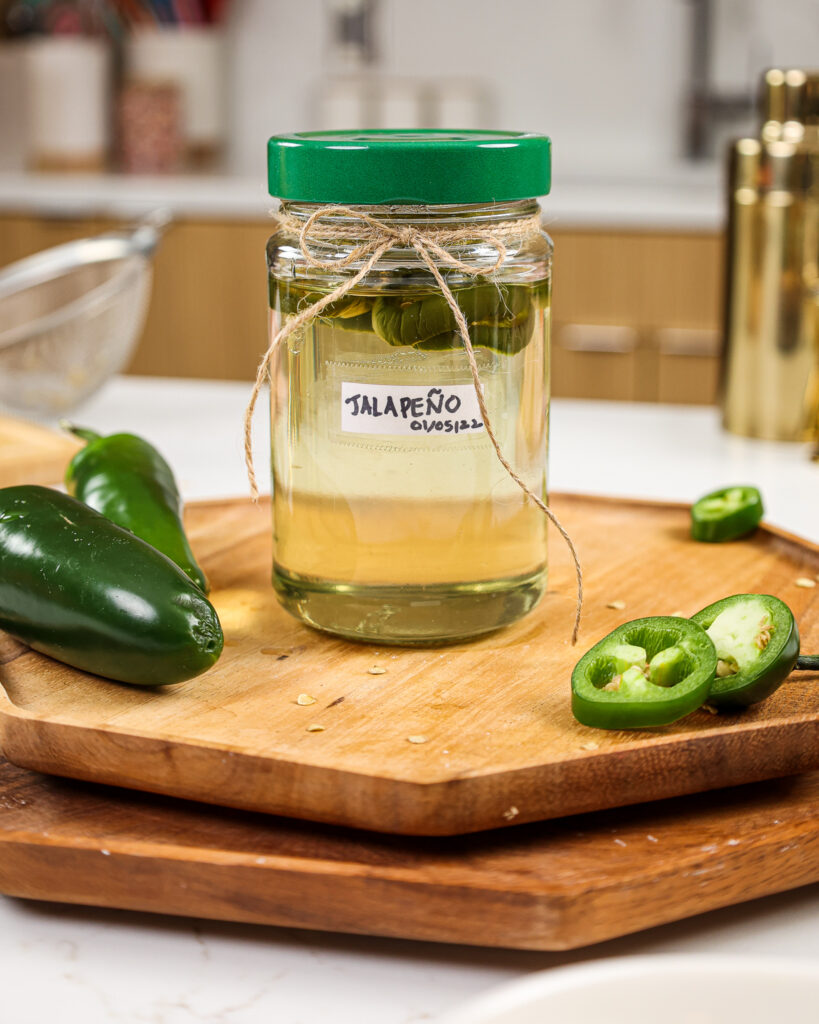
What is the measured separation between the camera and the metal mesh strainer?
1.39 m

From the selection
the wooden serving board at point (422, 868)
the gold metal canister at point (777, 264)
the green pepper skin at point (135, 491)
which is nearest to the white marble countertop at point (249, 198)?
the gold metal canister at point (777, 264)

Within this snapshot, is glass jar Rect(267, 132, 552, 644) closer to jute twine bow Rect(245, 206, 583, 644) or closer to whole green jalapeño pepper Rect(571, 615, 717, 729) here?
jute twine bow Rect(245, 206, 583, 644)

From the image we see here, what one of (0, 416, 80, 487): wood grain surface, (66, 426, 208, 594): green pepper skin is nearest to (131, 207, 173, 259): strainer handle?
(0, 416, 80, 487): wood grain surface

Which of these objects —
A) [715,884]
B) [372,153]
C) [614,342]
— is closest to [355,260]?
[372,153]

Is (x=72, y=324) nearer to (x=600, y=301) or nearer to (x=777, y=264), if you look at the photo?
(x=777, y=264)

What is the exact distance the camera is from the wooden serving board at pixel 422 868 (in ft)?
1.69

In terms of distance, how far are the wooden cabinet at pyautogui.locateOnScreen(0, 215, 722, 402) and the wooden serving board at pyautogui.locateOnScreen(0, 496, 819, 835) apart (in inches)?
75.0

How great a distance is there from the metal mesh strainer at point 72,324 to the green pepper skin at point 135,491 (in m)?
0.51

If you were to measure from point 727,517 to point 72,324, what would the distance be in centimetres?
79

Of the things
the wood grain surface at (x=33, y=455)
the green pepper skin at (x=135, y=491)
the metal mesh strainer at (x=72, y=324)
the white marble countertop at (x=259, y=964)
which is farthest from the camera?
the metal mesh strainer at (x=72, y=324)

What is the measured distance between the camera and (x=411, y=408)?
2.26ft

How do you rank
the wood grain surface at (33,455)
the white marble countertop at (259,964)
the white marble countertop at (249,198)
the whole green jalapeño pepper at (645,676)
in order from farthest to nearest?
the white marble countertop at (249,198) → the wood grain surface at (33,455) → the whole green jalapeño pepper at (645,676) → the white marble countertop at (259,964)

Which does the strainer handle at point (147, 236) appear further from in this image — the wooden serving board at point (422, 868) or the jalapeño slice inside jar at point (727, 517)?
the wooden serving board at point (422, 868)

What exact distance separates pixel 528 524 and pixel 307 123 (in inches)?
114
